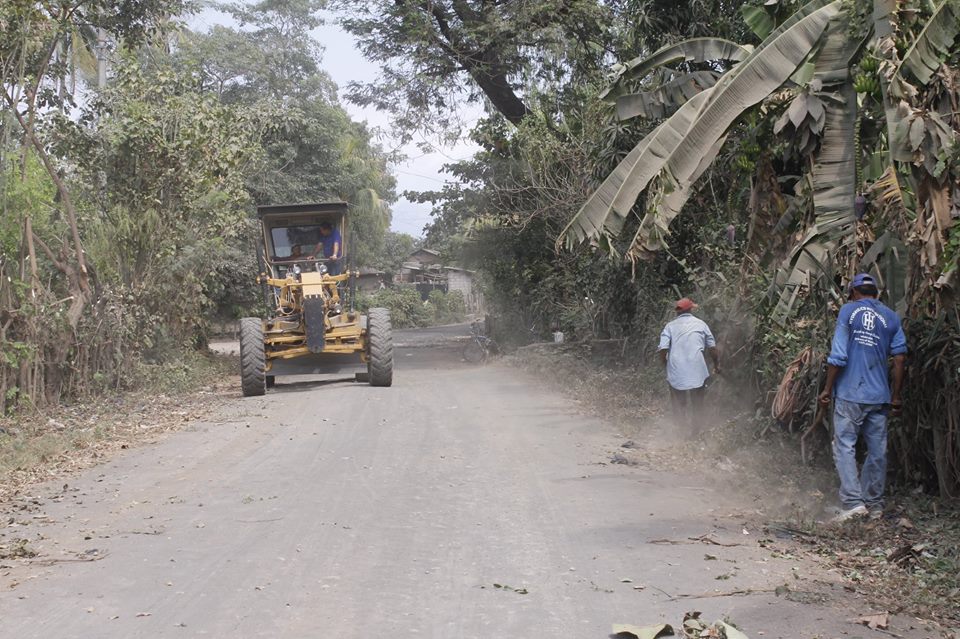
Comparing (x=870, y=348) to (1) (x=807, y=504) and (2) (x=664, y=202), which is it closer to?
(1) (x=807, y=504)

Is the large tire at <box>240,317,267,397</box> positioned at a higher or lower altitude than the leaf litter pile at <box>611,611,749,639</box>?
higher

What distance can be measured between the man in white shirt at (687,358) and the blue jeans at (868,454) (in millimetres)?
3595

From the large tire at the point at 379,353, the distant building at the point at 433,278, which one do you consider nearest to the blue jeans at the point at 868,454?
the large tire at the point at 379,353

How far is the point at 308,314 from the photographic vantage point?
642 inches

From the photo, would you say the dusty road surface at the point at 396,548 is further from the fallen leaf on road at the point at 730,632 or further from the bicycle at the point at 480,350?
the bicycle at the point at 480,350

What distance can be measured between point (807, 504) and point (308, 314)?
10428 millimetres

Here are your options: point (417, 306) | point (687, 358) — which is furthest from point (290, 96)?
point (687, 358)

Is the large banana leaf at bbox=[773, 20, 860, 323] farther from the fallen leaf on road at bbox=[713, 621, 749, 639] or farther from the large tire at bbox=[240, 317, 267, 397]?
the large tire at bbox=[240, 317, 267, 397]

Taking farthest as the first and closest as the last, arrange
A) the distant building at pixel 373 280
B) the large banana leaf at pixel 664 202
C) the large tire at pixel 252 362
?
the distant building at pixel 373 280 → the large tire at pixel 252 362 → the large banana leaf at pixel 664 202

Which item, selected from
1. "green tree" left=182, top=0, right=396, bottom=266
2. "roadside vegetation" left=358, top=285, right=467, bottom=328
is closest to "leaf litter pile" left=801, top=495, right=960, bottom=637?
"green tree" left=182, top=0, right=396, bottom=266

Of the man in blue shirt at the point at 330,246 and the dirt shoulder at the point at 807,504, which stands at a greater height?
the man in blue shirt at the point at 330,246

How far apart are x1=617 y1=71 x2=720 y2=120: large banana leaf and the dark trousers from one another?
3206mm

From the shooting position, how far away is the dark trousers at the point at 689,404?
35.8ft

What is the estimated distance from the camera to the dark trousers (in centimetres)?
1091
